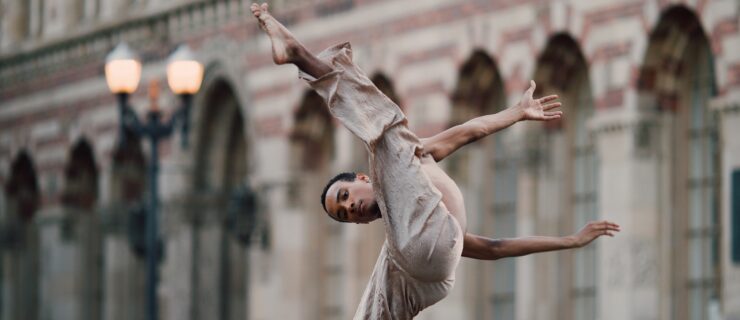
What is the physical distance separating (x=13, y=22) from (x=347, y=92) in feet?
113

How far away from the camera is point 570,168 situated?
2627 cm

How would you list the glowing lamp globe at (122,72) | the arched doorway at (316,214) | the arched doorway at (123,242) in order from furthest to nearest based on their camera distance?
the arched doorway at (123,242) < the arched doorway at (316,214) < the glowing lamp globe at (122,72)

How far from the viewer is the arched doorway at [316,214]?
1238 inches

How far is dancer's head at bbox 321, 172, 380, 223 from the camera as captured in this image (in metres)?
7.24

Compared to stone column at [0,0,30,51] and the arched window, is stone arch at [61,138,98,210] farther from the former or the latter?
the arched window

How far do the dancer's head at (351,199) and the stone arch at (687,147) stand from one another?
16.5 metres

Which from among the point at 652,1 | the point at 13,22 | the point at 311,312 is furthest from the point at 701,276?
the point at 13,22

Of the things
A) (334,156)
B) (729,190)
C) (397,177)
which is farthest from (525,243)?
(334,156)

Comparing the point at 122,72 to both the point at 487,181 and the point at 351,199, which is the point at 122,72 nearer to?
A: the point at 487,181

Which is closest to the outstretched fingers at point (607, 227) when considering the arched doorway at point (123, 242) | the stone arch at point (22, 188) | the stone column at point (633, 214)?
the stone column at point (633, 214)

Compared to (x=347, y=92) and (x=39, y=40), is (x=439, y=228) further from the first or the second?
(x=39, y=40)

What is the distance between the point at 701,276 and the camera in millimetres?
23828

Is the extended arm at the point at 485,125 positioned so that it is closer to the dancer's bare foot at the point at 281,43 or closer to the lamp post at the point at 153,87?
the dancer's bare foot at the point at 281,43

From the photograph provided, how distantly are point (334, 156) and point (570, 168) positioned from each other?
580cm
